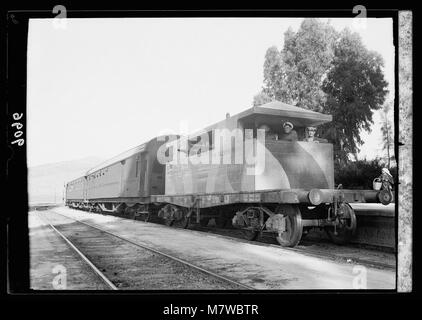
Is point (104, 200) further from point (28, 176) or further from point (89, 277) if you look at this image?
point (28, 176)

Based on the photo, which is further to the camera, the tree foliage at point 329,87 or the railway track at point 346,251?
the tree foliage at point 329,87

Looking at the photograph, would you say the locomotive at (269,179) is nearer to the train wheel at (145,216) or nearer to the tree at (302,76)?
the tree at (302,76)

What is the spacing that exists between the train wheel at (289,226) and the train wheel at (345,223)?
0.81 m

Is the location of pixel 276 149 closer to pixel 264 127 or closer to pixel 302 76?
pixel 264 127

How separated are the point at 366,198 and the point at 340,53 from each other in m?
4.26

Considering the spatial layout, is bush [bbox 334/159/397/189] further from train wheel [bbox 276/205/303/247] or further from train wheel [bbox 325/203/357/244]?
train wheel [bbox 276/205/303/247]

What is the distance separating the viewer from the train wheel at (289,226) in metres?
7.94

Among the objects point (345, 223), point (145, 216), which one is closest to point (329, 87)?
point (345, 223)

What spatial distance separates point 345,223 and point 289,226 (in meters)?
1.33

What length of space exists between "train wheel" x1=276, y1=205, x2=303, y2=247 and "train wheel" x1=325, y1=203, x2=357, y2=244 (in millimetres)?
807

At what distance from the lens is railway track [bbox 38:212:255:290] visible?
526cm

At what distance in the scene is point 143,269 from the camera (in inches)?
246

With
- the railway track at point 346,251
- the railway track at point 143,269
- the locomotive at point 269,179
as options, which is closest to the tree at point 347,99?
the locomotive at point 269,179
